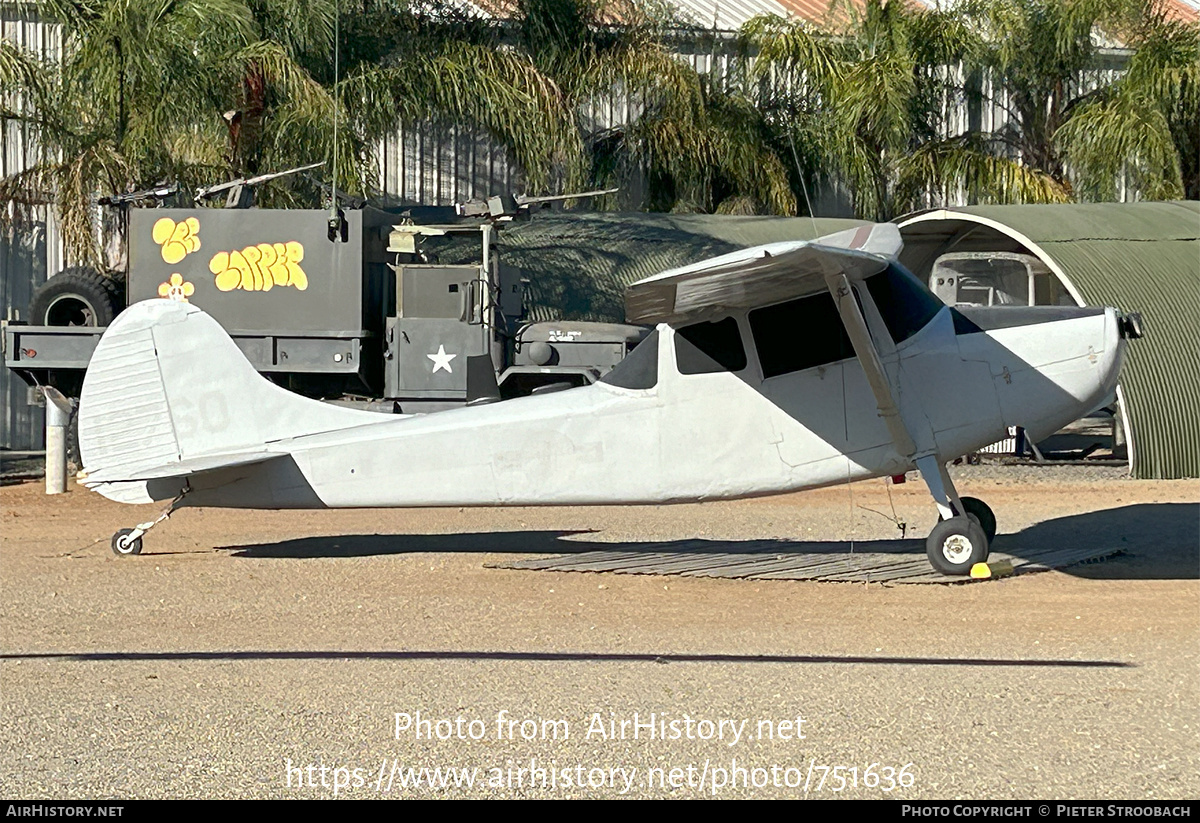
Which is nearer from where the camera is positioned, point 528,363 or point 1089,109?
point 528,363

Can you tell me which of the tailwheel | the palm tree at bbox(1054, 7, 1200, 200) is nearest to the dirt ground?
the tailwheel

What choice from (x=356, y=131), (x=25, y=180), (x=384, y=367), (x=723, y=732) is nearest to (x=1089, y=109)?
(x=356, y=131)

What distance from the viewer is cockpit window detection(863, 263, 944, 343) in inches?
407

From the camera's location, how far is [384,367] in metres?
16.9

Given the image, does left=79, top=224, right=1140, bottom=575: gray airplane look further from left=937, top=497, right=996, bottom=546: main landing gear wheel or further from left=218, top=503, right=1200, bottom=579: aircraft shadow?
left=218, top=503, right=1200, bottom=579: aircraft shadow

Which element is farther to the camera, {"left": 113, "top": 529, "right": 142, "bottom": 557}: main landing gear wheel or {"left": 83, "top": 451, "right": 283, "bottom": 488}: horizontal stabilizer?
{"left": 113, "top": 529, "right": 142, "bottom": 557}: main landing gear wheel

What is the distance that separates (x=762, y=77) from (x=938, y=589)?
54.4ft

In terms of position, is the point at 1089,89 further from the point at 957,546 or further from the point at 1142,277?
the point at 957,546

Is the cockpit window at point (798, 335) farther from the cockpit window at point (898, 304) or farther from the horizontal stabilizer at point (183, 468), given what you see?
the horizontal stabilizer at point (183, 468)

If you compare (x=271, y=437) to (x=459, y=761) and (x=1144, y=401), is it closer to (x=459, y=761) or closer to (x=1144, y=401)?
(x=459, y=761)

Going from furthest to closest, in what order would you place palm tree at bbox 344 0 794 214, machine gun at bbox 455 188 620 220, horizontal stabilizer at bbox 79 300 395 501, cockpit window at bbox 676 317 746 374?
1. palm tree at bbox 344 0 794 214
2. machine gun at bbox 455 188 620 220
3. horizontal stabilizer at bbox 79 300 395 501
4. cockpit window at bbox 676 317 746 374

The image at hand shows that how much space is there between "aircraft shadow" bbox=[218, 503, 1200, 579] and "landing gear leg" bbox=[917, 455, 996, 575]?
41.3 inches

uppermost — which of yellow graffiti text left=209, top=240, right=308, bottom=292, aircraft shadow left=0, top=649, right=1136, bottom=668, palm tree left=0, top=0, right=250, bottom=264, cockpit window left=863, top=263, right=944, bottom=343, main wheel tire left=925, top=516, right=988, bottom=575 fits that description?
palm tree left=0, top=0, right=250, bottom=264

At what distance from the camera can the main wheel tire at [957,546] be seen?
10117 mm
